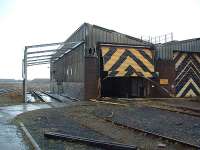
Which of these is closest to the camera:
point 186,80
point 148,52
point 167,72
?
point 148,52

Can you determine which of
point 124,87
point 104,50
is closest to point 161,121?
point 104,50

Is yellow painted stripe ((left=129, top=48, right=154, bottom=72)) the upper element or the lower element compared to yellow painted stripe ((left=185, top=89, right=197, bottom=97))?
upper

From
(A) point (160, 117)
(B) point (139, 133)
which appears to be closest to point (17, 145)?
(B) point (139, 133)

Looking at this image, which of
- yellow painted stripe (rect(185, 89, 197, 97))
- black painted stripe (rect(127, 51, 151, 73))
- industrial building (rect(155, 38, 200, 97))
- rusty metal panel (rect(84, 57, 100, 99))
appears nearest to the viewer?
rusty metal panel (rect(84, 57, 100, 99))

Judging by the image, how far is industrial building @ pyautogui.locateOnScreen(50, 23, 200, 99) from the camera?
72.1 feet

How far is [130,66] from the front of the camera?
22.7 m

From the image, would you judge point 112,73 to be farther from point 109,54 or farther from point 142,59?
point 142,59

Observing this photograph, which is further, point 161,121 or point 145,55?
point 145,55

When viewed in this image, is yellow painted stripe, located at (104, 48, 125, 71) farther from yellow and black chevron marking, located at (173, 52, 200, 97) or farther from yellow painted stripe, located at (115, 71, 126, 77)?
yellow and black chevron marking, located at (173, 52, 200, 97)

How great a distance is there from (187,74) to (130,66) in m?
4.98

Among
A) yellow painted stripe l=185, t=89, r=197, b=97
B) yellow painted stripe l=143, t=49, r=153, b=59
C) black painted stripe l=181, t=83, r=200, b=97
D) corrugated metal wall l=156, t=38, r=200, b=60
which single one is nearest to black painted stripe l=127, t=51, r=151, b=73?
yellow painted stripe l=143, t=49, r=153, b=59

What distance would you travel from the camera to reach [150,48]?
2378 centimetres

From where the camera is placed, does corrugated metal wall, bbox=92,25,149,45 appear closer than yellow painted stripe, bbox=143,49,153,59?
Yes

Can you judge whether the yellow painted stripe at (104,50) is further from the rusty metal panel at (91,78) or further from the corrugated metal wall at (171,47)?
the corrugated metal wall at (171,47)
